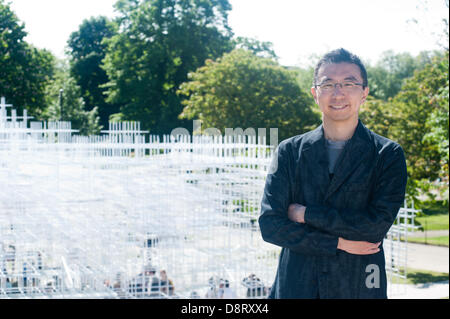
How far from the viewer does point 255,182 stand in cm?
717

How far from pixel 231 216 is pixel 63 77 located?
63.5 feet

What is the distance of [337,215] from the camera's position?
5.32 feet

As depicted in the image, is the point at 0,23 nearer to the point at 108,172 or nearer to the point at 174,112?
the point at 108,172

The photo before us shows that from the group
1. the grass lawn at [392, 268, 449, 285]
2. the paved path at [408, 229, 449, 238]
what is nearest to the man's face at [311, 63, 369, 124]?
the grass lawn at [392, 268, 449, 285]

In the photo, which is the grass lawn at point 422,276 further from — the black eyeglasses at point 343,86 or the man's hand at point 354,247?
the black eyeglasses at point 343,86

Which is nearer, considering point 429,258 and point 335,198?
point 335,198

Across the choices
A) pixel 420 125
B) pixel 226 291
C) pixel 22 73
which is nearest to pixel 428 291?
pixel 226 291

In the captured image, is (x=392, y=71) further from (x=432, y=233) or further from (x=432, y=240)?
(x=432, y=240)

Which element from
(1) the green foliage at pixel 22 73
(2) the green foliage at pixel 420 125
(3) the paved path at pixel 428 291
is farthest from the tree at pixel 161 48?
(3) the paved path at pixel 428 291

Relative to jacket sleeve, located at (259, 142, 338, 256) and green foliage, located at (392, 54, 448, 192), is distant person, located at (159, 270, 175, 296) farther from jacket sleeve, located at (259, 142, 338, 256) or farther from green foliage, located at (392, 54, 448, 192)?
green foliage, located at (392, 54, 448, 192)

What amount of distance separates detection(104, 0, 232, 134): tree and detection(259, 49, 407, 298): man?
20.1 metres

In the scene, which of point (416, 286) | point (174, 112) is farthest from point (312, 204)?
point (174, 112)

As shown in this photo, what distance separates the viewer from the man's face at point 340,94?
1673 mm

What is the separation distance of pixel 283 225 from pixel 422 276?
418 inches
